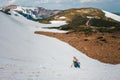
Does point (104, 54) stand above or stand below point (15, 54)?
below

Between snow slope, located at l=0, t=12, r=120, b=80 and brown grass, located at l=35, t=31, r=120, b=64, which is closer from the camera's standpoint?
snow slope, located at l=0, t=12, r=120, b=80

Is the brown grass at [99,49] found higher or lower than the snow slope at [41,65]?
lower

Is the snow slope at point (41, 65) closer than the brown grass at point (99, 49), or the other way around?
the snow slope at point (41, 65)

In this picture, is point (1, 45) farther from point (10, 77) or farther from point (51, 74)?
point (10, 77)

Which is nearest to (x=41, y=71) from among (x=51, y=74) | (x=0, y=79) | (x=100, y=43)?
(x=51, y=74)

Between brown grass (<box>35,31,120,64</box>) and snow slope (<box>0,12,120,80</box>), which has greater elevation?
snow slope (<box>0,12,120,80</box>)

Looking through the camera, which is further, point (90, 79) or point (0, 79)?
point (90, 79)

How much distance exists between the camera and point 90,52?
5228 cm

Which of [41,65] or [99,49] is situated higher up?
[41,65]

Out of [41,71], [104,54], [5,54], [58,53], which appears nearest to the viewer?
[41,71]

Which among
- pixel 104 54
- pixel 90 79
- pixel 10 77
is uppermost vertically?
pixel 10 77

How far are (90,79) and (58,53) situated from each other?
59.3 feet

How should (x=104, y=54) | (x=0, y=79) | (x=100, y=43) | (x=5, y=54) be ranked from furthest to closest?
1. (x=100, y=43)
2. (x=104, y=54)
3. (x=5, y=54)
4. (x=0, y=79)

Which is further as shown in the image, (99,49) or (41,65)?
(99,49)
